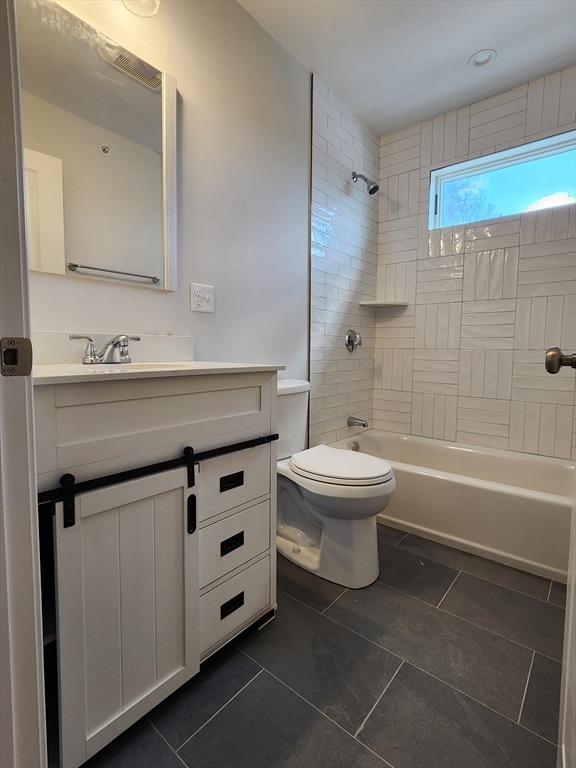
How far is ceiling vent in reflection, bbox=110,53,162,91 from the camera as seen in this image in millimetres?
1213

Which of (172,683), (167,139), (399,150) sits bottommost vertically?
(172,683)

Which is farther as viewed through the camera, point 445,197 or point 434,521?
point 445,197

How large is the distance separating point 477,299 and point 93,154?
2.16m

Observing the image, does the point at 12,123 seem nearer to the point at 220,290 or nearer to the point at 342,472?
the point at 220,290

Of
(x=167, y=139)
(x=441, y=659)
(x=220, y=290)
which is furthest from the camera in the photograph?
(x=220, y=290)

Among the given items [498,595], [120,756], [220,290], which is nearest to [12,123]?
[220,290]

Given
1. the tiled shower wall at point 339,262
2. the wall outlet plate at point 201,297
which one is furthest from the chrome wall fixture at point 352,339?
the wall outlet plate at point 201,297

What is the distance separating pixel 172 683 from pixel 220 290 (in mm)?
1370

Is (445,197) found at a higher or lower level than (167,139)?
higher

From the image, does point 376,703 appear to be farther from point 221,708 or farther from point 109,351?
point 109,351

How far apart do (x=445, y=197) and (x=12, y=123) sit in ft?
8.54

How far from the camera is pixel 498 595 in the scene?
4.92ft

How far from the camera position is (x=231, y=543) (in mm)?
1112

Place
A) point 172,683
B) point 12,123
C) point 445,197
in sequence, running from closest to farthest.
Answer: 1. point 12,123
2. point 172,683
3. point 445,197
